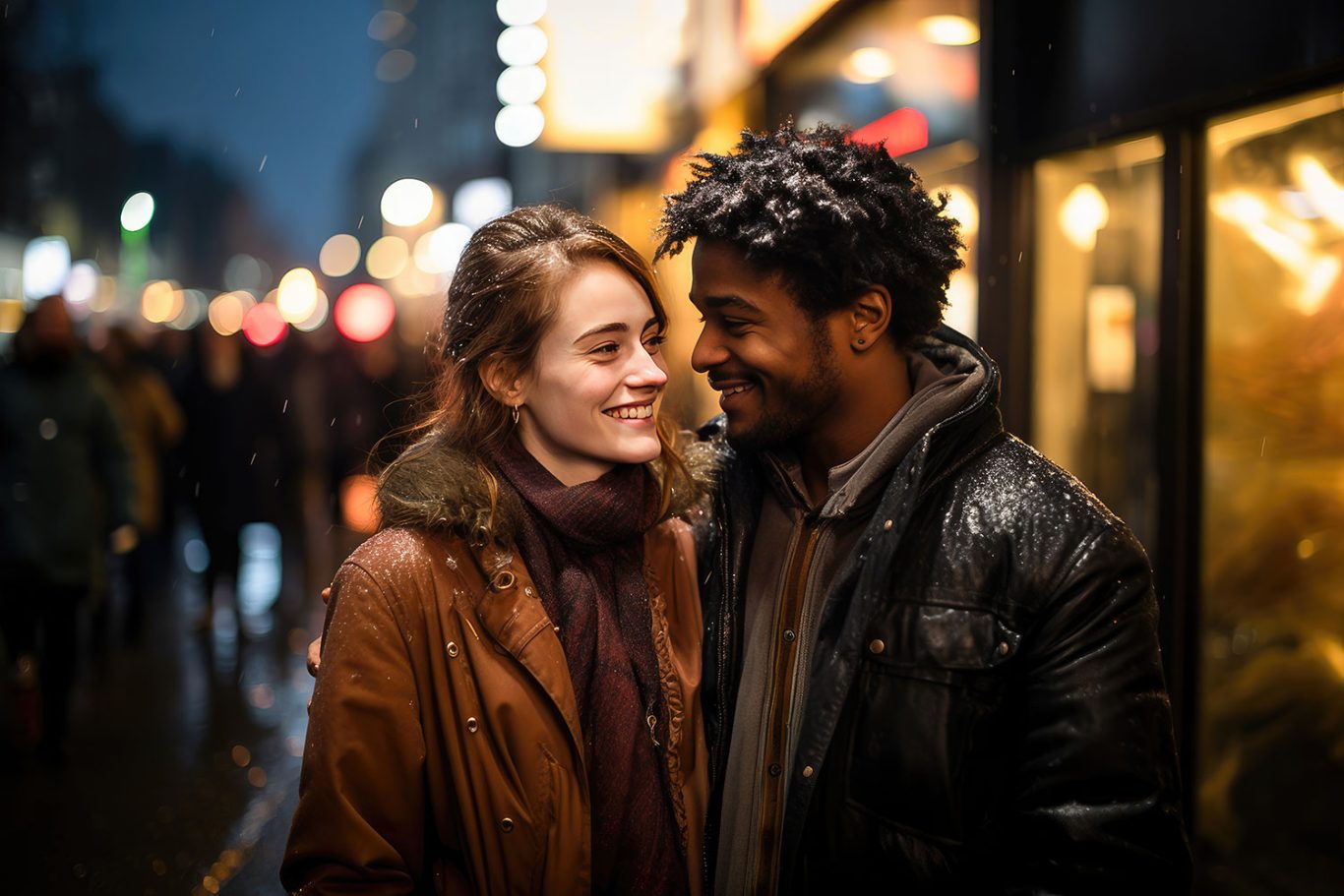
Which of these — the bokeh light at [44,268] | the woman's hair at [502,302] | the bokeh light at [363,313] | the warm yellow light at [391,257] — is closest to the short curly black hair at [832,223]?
the woman's hair at [502,302]

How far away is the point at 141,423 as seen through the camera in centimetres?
962

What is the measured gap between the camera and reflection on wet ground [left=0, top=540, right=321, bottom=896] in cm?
495

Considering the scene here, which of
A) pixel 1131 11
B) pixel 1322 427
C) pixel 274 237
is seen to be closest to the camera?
pixel 1322 427

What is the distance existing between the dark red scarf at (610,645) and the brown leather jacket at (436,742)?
11 cm

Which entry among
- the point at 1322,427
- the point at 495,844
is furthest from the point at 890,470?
the point at 1322,427

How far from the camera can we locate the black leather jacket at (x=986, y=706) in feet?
7.14

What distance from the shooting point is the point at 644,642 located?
8.71 ft

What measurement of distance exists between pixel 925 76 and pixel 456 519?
5.19 meters

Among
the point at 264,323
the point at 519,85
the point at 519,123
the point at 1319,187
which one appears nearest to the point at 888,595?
the point at 1319,187

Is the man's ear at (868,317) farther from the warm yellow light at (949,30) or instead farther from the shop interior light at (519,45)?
the shop interior light at (519,45)

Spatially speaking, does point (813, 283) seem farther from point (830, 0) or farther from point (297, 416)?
point (297, 416)

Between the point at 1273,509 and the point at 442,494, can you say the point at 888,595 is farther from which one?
the point at 1273,509

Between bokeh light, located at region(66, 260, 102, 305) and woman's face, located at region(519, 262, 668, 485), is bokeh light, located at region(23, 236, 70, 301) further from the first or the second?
woman's face, located at region(519, 262, 668, 485)

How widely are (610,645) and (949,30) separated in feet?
16.1
